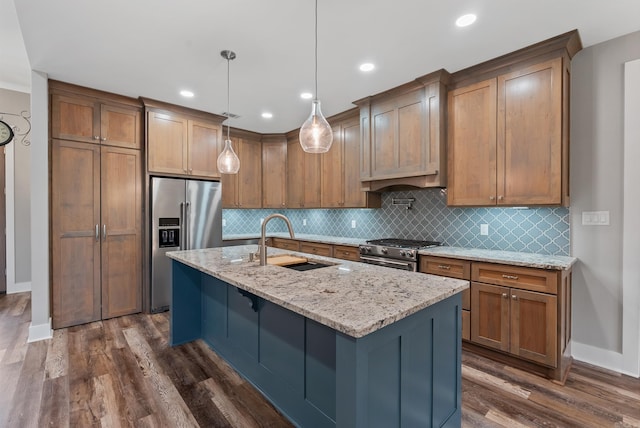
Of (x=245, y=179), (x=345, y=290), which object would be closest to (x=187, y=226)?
(x=245, y=179)

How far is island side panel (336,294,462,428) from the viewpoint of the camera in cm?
113

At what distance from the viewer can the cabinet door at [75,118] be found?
322cm

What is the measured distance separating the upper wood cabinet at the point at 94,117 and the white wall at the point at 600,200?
4515 mm

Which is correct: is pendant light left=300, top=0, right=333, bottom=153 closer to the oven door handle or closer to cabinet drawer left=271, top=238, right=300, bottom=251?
the oven door handle

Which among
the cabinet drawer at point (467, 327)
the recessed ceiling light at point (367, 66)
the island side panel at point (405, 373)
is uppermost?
the recessed ceiling light at point (367, 66)

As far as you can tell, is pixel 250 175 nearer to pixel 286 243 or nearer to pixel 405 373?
pixel 286 243

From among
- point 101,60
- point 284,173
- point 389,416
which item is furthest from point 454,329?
point 284,173

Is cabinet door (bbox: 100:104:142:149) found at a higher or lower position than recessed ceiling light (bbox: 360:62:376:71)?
lower

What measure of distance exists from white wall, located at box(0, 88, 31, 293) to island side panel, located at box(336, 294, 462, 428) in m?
5.51

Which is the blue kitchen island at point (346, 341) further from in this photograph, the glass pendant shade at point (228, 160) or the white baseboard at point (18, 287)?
the white baseboard at point (18, 287)

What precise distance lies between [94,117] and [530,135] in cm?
437

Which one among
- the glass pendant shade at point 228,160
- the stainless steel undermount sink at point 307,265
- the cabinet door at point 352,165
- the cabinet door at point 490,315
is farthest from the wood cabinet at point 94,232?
the cabinet door at point 490,315

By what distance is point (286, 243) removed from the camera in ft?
16.0

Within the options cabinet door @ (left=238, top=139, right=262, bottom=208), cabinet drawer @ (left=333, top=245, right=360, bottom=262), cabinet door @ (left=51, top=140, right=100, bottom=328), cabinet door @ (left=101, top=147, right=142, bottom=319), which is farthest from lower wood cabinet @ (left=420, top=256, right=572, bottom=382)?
cabinet door @ (left=51, top=140, right=100, bottom=328)
